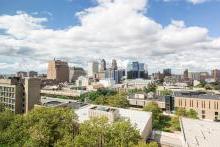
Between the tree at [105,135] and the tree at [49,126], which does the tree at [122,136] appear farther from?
the tree at [49,126]

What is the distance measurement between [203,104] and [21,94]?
252 feet

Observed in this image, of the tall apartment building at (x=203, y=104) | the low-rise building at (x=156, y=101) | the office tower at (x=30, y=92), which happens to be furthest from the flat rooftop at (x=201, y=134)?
the office tower at (x=30, y=92)

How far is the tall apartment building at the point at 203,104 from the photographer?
101125 mm

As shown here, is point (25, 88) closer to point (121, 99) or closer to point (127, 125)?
point (121, 99)

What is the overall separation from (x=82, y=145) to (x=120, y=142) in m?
6.88

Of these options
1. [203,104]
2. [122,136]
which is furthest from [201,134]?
[203,104]

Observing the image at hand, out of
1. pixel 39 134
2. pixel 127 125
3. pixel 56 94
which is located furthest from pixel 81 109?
pixel 56 94

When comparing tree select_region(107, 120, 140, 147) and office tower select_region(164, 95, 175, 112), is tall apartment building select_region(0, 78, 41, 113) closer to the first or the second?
tree select_region(107, 120, 140, 147)

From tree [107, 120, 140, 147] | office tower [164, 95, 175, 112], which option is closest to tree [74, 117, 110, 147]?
tree [107, 120, 140, 147]

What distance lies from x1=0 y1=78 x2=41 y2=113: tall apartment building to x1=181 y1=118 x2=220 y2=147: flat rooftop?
55.7 m

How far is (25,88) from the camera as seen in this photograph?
87000 mm

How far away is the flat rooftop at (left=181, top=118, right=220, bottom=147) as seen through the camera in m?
44.6

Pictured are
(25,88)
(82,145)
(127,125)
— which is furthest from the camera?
(25,88)

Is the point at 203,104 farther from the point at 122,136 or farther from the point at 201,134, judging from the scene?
the point at 122,136
